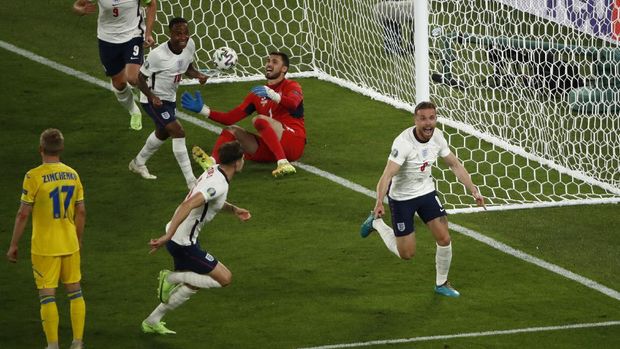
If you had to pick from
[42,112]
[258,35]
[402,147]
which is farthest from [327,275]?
[258,35]

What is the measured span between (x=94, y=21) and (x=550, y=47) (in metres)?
7.49

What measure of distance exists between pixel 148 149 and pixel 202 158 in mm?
658

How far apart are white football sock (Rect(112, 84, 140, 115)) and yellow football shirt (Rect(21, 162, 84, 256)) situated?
595 centimetres

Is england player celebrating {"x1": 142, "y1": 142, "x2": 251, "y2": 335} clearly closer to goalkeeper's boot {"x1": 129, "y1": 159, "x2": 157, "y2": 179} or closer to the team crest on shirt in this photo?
the team crest on shirt

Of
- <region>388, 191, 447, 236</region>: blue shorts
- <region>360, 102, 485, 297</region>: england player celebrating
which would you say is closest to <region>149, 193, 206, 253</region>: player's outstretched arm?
<region>360, 102, 485, 297</region>: england player celebrating

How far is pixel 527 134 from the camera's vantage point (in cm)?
1670

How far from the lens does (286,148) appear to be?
1609 cm

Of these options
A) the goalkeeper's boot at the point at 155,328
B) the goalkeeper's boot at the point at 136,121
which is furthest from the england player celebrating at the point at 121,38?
the goalkeeper's boot at the point at 155,328

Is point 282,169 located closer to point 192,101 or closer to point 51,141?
point 192,101

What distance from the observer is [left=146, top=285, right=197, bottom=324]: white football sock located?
11430 mm

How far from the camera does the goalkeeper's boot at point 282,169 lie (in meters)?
15.8

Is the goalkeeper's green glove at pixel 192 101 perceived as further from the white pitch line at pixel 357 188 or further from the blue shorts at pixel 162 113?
the white pitch line at pixel 357 188

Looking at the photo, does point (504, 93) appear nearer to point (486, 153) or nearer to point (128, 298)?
point (486, 153)

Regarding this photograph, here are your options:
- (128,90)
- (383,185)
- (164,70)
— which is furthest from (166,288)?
(128,90)
